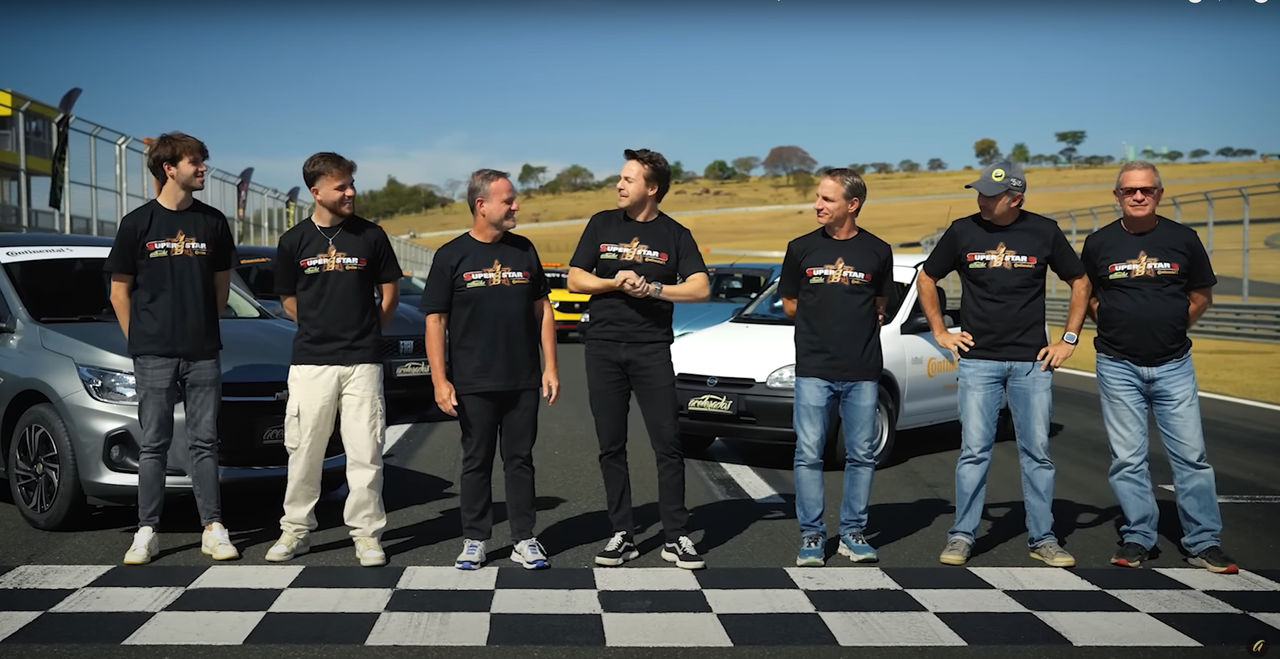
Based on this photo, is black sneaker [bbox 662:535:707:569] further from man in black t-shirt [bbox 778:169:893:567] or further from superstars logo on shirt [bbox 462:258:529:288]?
superstars logo on shirt [bbox 462:258:529:288]

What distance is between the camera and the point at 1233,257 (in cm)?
4753

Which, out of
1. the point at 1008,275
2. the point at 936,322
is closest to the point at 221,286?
the point at 936,322

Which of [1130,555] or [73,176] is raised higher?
[73,176]

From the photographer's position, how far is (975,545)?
254 inches

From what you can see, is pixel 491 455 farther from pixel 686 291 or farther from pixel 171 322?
pixel 171 322

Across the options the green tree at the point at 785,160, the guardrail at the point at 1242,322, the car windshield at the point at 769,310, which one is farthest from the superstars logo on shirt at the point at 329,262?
the green tree at the point at 785,160

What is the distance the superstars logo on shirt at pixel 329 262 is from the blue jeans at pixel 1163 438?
12.1 ft

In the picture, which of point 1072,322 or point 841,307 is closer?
point 841,307

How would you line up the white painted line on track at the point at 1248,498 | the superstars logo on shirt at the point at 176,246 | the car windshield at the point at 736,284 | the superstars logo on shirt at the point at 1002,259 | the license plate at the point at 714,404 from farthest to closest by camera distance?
the car windshield at the point at 736,284 < the license plate at the point at 714,404 < the white painted line on track at the point at 1248,498 < the superstars logo on shirt at the point at 1002,259 < the superstars logo on shirt at the point at 176,246

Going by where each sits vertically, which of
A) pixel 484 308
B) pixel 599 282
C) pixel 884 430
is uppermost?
pixel 599 282

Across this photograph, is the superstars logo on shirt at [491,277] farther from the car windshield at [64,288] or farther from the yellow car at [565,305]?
the yellow car at [565,305]

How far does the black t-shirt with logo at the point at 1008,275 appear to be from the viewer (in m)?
6.10

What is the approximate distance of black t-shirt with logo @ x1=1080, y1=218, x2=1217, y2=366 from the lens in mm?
6023

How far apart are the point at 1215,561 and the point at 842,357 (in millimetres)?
1992
